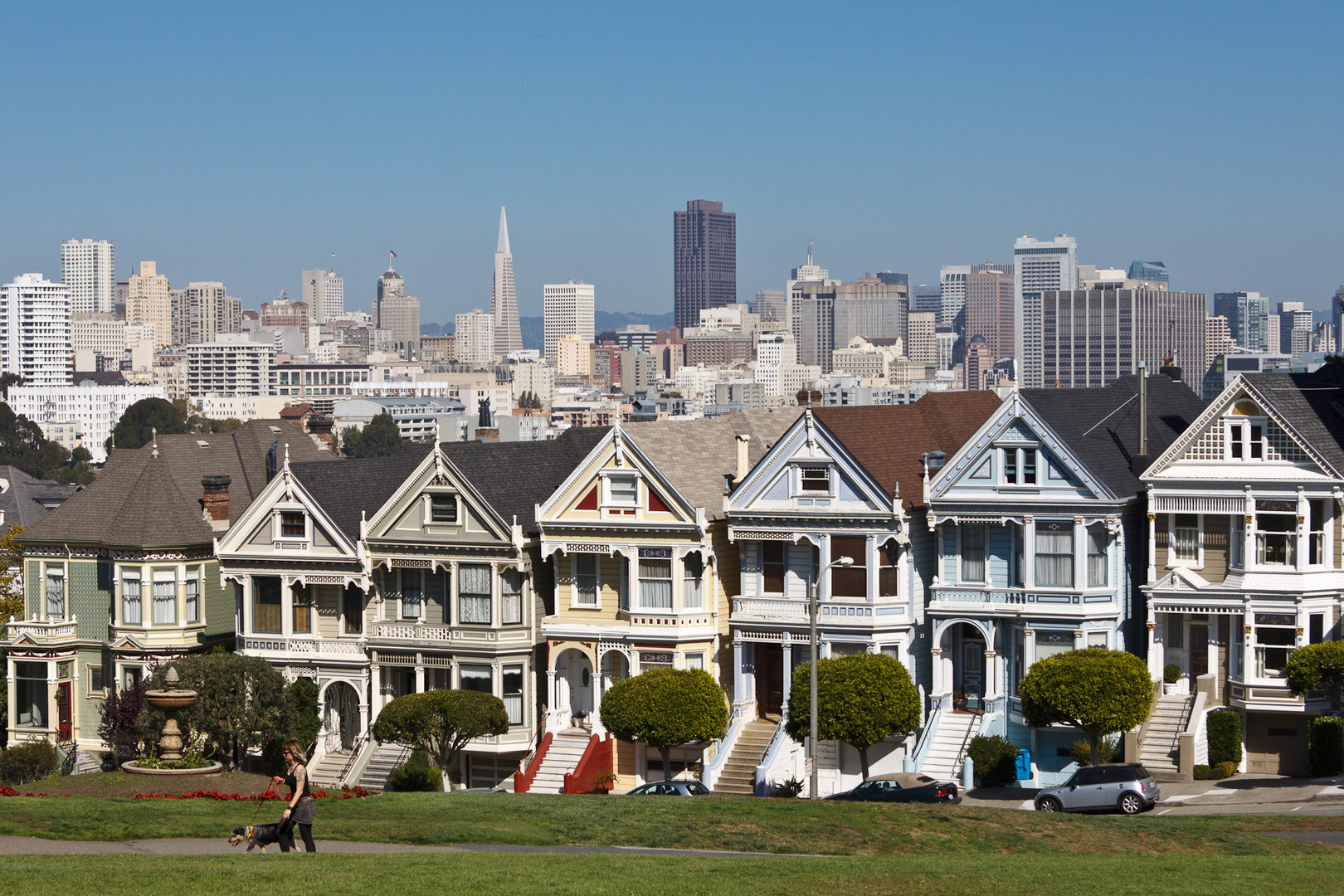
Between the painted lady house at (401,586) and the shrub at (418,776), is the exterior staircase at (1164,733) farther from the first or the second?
the shrub at (418,776)

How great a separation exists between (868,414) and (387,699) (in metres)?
15.1

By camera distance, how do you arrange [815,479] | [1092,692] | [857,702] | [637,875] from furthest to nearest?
[815,479] < [857,702] < [1092,692] < [637,875]

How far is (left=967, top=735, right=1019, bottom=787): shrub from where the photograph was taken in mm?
48906

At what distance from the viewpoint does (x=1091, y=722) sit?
4656 centimetres

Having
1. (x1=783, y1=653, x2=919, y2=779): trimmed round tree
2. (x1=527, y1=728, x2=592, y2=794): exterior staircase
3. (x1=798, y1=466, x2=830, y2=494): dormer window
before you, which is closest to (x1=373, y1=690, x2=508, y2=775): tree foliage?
(x1=527, y1=728, x2=592, y2=794): exterior staircase

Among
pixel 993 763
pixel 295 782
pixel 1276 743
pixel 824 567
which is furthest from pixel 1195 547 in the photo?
pixel 295 782

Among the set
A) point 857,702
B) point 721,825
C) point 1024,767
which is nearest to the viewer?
point 721,825

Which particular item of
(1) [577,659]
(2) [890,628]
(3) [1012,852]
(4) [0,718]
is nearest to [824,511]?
(2) [890,628]

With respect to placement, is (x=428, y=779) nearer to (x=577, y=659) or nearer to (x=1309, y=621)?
(x=577, y=659)

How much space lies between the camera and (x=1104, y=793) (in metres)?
42.7

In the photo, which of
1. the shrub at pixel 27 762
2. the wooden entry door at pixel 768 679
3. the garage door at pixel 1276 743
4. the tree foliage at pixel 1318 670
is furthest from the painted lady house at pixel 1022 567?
the shrub at pixel 27 762

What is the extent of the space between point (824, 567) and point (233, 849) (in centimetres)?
2024

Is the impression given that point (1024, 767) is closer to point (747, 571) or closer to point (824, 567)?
point (824, 567)

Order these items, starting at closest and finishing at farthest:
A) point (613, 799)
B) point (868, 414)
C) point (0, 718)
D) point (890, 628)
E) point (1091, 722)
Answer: point (613, 799) < point (1091, 722) < point (890, 628) < point (868, 414) < point (0, 718)
